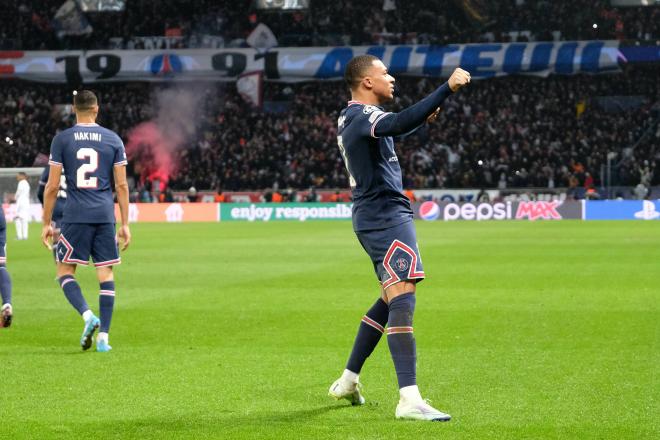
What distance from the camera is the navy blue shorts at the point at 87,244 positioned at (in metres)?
10.0

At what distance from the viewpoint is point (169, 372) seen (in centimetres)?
878

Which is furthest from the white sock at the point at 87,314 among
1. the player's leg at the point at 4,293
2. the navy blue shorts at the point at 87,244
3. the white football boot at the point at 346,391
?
the white football boot at the point at 346,391

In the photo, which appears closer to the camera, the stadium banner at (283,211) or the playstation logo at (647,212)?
the playstation logo at (647,212)

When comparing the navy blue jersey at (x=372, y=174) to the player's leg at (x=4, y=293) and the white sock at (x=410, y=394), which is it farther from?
the player's leg at (x=4, y=293)

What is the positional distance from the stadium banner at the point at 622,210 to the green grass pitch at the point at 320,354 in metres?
21.5

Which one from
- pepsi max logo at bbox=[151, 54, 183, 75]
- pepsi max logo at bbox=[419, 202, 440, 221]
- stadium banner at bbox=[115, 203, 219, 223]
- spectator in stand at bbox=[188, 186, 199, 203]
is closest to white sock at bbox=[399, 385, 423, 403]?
pepsi max logo at bbox=[419, 202, 440, 221]

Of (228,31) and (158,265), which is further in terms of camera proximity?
(228,31)

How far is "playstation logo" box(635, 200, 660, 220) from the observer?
42.0 metres

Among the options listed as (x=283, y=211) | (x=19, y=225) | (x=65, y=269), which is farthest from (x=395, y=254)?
(x=283, y=211)

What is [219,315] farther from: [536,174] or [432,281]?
[536,174]

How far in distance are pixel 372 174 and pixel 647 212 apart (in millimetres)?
37297

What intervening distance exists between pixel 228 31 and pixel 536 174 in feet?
63.5

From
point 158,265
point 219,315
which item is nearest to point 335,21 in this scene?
point 158,265

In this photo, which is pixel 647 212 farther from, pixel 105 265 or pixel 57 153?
pixel 57 153
